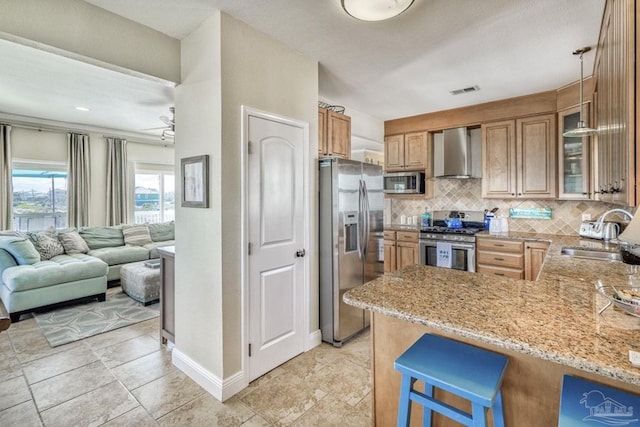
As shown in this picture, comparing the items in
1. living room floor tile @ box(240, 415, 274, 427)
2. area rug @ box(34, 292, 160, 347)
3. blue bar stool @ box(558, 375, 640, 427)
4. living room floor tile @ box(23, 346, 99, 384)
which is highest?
blue bar stool @ box(558, 375, 640, 427)

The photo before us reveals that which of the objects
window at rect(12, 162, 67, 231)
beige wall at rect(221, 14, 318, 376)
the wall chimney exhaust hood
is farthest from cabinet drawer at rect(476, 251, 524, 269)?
window at rect(12, 162, 67, 231)

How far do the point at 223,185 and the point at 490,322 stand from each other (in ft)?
5.84

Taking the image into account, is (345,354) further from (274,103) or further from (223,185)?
(274,103)

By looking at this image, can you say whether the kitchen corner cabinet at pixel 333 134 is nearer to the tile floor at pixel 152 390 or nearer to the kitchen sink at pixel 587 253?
the tile floor at pixel 152 390

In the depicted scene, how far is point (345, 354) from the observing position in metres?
2.86

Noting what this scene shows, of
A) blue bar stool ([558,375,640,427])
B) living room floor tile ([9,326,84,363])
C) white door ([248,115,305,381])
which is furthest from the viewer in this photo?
living room floor tile ([9,326,84,363])

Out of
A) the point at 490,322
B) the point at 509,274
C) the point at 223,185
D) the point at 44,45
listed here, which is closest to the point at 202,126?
the point at 223,185

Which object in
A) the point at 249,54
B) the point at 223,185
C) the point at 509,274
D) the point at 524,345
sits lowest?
the point at 509,274

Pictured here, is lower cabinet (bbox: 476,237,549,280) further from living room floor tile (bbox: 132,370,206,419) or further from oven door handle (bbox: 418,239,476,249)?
living room floor tile (bbox: 132,370,206,419)

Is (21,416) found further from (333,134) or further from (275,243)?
(333,134)

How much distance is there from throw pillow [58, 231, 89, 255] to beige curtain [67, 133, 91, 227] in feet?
2.29

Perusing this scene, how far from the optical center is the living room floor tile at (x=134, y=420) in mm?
1974

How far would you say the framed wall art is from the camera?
2.27 meters

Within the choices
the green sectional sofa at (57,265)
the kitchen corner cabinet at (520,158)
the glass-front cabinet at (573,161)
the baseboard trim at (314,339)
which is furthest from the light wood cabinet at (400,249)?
the green sectional sofa at (57,265)
